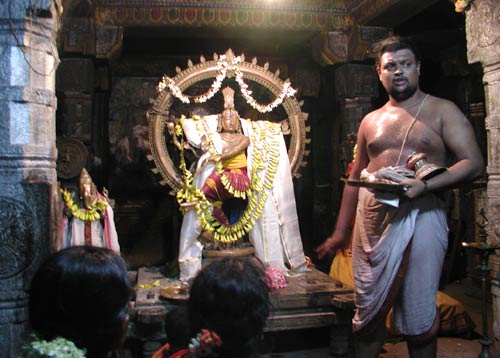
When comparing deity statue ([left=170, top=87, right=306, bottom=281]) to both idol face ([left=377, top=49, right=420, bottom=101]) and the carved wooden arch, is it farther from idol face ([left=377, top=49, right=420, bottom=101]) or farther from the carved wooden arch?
idol face ([left=377, top=49, right=420, bottom=101])

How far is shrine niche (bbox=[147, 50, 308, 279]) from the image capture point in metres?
5.66

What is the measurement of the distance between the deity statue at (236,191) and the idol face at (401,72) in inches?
105

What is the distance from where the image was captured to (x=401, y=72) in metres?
3.31

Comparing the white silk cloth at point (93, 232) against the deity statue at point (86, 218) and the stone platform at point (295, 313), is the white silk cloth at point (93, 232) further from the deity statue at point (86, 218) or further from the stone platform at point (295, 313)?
the stone platform at point (295, 313)

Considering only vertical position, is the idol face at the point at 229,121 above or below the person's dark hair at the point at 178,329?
above

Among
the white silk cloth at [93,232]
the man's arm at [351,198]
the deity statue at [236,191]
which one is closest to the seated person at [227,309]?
the man's arm at [351,198]

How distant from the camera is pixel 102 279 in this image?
1.86m

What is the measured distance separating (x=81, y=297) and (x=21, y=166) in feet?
6.32

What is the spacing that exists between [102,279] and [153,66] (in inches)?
246

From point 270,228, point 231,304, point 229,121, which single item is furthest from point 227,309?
point 229,121

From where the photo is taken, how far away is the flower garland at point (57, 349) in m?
1.84

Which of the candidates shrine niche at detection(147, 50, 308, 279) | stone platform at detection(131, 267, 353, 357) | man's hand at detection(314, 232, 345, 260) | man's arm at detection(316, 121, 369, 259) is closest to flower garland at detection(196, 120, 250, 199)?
shrine niche at detection(147, 50, 308, 279)

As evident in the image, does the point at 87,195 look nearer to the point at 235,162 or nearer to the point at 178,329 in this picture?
the point at 235,162

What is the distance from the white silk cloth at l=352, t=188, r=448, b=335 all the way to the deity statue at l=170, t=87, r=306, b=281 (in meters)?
2.52
